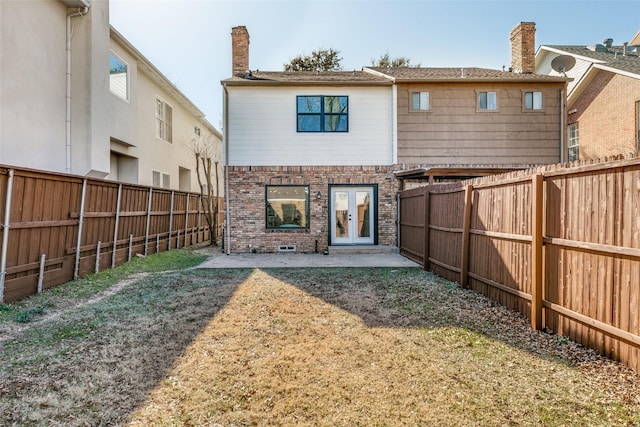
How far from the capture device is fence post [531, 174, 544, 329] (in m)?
4.38

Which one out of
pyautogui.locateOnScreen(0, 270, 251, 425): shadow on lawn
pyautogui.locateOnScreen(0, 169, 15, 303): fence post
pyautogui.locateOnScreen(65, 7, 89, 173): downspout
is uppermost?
pyautogui.locateOnScreen(65, 7, 89, 173): downspout

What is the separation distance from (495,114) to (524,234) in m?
8.27

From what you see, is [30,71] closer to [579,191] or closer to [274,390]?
[274,390]

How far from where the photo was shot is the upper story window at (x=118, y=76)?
10.9 meters

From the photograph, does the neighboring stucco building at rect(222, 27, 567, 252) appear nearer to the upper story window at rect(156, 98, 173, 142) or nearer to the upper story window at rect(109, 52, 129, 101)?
the upper story window at rect(109, 52, 129, 101)

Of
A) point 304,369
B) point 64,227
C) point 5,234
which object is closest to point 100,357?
point 304,369

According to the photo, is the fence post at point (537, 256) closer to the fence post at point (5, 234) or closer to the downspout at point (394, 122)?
the downspout at point (394, 122)

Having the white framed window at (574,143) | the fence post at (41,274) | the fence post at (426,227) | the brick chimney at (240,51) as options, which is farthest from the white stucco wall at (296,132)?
the white framed window at (574,143)

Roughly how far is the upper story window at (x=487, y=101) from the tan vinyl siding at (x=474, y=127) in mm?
106

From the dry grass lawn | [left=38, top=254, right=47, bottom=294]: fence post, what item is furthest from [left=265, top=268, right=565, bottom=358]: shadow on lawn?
[left=38, top=254, right=47, bottom=294]: fence post

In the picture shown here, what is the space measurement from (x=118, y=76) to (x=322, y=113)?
6.69 meters

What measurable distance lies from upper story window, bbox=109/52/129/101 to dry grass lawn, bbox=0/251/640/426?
8.23 meters

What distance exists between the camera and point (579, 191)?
3.89 m

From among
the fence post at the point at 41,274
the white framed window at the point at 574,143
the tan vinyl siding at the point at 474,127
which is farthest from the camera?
the white framed window at the point at 574,143
